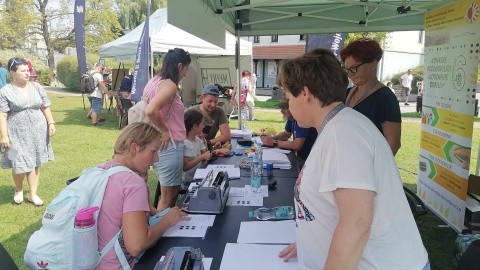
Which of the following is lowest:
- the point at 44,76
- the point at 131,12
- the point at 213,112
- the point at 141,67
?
the point at 213,112

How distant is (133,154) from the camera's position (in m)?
1.57

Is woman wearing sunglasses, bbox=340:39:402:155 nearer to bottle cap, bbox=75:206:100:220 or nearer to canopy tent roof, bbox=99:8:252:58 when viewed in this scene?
bottle cap, bbox=75:206:100:220

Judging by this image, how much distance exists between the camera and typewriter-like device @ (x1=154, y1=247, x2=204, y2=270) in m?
1.01

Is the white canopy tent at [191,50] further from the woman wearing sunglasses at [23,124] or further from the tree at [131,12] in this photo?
the tree at [131,12]

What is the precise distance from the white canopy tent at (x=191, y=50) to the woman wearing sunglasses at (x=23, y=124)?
200 cm

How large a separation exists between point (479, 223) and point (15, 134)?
4.49m

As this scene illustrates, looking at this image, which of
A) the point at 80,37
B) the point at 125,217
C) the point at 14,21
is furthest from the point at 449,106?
the point at 14,21

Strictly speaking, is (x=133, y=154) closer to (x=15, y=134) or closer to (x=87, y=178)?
(x=87, y=178)

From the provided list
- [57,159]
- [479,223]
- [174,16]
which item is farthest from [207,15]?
[57,159]

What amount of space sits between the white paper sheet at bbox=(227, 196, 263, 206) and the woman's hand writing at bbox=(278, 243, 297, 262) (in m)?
0.61

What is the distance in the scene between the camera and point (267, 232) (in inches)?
63.1

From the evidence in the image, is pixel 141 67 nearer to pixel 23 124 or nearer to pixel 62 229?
pixel 23 124

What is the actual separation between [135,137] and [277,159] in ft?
5.30

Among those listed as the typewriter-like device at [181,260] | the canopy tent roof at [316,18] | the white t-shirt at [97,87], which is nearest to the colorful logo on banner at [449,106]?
the canopy tent roof at [316,18]
